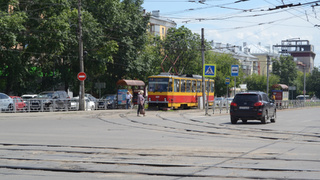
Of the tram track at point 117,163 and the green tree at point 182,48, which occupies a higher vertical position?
the green tree at point 182,48

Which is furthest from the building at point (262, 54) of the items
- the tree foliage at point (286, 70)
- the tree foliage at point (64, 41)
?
the tree foliage at point (64, 41)

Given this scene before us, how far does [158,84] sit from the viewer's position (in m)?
42.1

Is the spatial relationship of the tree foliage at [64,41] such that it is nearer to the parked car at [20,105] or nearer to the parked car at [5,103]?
the parked car at [20,105]

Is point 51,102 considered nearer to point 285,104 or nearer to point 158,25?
point 285,104

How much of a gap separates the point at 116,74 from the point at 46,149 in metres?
44.7

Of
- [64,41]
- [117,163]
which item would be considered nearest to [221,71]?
[64,41]

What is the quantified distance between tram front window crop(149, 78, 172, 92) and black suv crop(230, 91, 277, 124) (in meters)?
16.7

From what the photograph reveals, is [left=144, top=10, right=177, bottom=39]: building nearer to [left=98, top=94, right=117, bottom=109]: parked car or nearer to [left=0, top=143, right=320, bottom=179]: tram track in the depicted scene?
[left=98, top=94, right=117, bottom=109]: parked car

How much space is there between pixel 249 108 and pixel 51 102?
60.0 feet

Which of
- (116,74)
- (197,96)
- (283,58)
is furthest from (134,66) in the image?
(283,58)

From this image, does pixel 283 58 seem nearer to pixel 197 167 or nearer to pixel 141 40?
pixel 141 40

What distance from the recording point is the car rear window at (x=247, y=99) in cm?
2490

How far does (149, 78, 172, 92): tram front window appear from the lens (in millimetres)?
41812

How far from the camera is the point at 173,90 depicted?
42375mm
